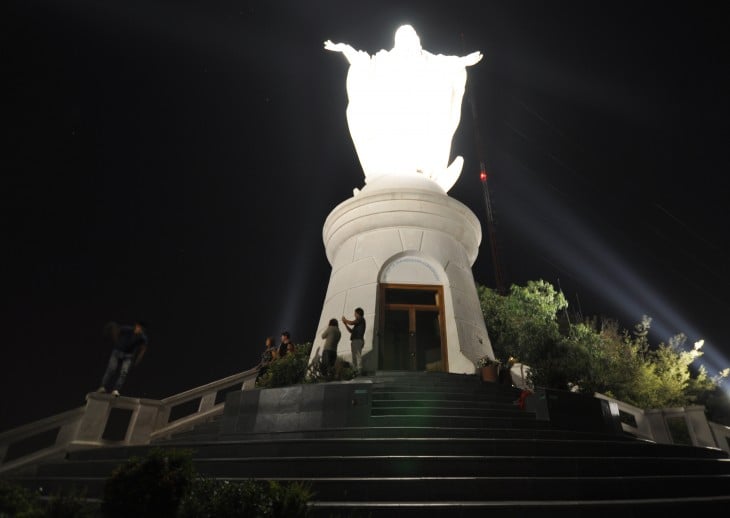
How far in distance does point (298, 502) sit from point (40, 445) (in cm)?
870

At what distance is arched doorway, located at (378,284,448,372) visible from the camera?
13.1 metres

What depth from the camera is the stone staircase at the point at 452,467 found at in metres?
4.64

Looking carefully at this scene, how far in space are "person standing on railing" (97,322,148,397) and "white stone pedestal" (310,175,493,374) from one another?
5027mm

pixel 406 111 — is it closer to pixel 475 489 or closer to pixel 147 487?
pixel 475 489

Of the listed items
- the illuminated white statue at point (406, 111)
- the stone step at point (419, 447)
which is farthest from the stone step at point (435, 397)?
the illuminated white statue at point (406, 111)

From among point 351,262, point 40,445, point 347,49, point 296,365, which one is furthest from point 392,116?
point 40,445

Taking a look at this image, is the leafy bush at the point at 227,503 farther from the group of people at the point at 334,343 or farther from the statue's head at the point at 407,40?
the statue's head at the point at 407,40

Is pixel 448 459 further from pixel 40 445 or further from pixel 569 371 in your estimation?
pixel 40 445

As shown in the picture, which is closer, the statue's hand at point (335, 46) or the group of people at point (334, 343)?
the group of people at point (334, 343)

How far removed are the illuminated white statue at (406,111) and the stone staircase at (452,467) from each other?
11.8 meters

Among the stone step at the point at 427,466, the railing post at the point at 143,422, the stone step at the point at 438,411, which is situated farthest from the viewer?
the railing post at the point at 143,422

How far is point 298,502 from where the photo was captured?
3.88 meters

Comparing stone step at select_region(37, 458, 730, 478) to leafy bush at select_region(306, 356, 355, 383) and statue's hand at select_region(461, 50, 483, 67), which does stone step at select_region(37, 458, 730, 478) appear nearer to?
leafy bush at select_region(306, 356, 355, 383)

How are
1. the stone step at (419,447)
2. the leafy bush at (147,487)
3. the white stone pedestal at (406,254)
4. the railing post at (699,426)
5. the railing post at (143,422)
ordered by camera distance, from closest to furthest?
the leafy bush at (147,487) → the stone step at (419,447) → the railing post at (143,422) → the railing post at (699,426) → the white stone pedestal at (406,254)
